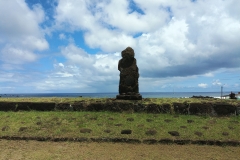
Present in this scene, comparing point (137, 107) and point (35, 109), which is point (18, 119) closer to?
point (35, 109)

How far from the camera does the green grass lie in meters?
8.77

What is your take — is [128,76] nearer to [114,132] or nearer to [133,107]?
[133,107]

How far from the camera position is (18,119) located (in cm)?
1072

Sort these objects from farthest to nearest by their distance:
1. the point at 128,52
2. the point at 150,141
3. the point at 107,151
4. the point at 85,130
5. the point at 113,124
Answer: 1. the point at 128,52
2. the point at 113,124
3. the point at 85,130
4. the point at 150,141
5. the point at 107,151

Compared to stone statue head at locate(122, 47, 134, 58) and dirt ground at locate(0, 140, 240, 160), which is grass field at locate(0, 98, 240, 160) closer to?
dirt ground at locate(0, 140, 240, 160)

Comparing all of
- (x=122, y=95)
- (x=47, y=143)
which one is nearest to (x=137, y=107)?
(x=122, y=95)

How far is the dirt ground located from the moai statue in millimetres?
5247

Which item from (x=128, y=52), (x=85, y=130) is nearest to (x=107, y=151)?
(x=85, y=130)

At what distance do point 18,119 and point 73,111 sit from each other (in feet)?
8.73

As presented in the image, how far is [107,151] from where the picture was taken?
741cm

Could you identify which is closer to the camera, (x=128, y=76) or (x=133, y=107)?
(x=133, y=107)

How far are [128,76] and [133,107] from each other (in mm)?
2549

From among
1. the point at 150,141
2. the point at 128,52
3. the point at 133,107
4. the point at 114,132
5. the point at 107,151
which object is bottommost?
the point at 107,151

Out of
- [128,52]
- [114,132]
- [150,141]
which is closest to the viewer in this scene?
[150,141]
